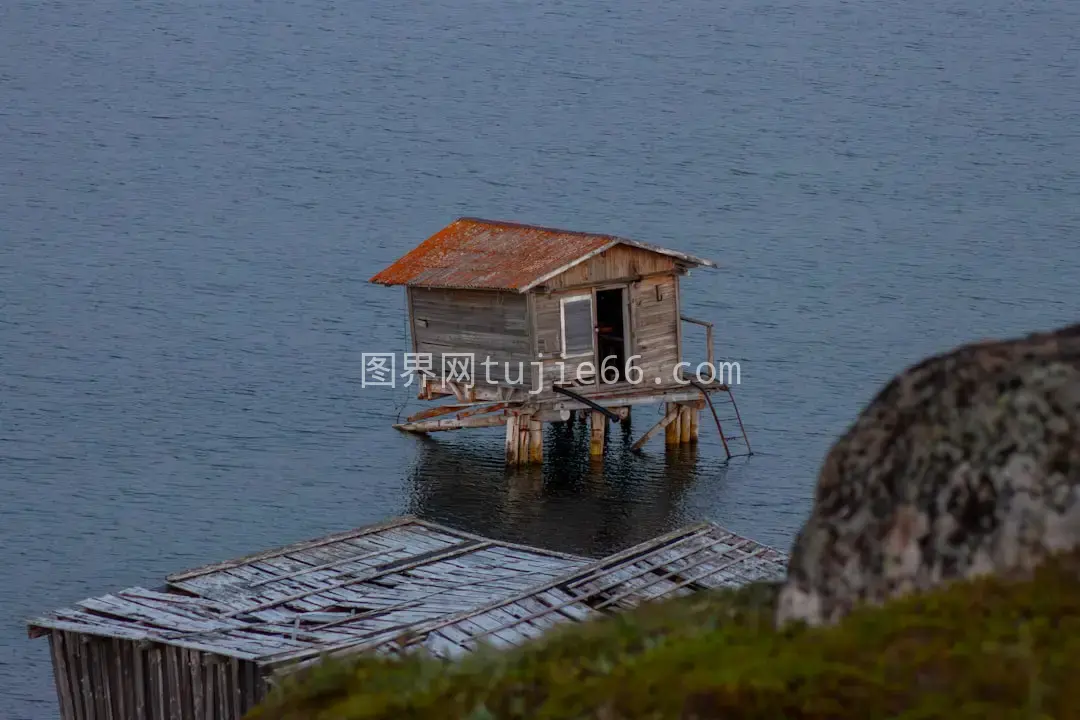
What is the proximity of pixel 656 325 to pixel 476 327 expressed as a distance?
5292 millimetres

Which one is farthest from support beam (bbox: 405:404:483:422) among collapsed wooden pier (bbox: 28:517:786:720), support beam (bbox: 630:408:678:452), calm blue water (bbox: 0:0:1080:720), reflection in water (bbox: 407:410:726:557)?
collapsed wooden pier (bbox: 28:517:786:720)

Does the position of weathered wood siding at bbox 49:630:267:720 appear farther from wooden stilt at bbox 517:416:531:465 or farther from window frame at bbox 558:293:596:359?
wooden stilt at bbox 517:416:531:465

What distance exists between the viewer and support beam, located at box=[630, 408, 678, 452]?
54.4 metres

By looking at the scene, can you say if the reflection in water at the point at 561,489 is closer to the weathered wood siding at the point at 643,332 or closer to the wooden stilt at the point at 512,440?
the wooden stilt at the point at 512,440

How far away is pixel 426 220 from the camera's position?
3681 inches

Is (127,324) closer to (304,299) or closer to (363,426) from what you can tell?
(304,299)

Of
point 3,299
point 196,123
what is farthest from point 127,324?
point 196,123

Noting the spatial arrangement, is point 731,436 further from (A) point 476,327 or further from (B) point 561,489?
(A) point 476,327

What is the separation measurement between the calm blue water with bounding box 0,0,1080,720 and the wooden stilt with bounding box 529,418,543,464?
27.0 inches

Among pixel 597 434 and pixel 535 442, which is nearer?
pixel 535 442

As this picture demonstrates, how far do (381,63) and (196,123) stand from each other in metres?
24.0

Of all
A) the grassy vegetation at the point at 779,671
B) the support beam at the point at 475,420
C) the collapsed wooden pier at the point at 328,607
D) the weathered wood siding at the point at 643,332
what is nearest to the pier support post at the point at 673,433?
the weathered wood siding at the point at 643,332

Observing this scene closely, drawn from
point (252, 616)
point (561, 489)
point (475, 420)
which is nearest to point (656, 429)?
point (561, 489)

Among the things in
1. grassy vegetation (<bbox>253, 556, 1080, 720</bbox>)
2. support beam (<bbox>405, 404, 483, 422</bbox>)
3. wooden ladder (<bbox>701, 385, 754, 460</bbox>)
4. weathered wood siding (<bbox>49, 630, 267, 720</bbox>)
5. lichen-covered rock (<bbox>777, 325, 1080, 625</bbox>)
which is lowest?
weathered wood siding (<bbox>49, 630, 267, 720</bbox>)
